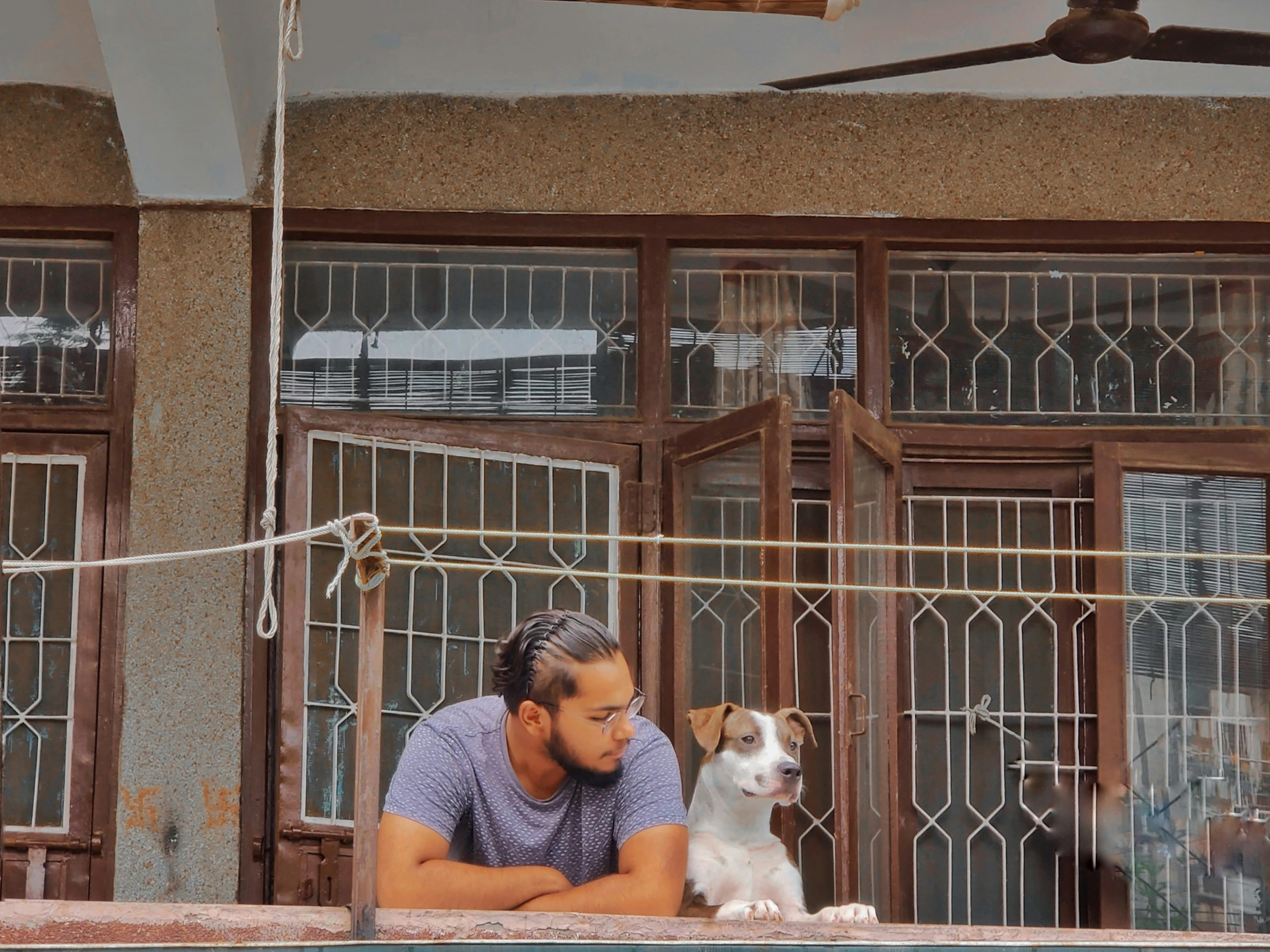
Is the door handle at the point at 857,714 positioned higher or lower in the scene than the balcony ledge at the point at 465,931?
higher

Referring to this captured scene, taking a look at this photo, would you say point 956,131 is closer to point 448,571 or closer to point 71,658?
point 448,571

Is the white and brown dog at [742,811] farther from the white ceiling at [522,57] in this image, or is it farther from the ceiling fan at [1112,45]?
the white ceiling at [522,57]

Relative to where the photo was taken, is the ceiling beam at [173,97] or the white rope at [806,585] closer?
the white rope at [806,585]

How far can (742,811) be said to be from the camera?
360cm

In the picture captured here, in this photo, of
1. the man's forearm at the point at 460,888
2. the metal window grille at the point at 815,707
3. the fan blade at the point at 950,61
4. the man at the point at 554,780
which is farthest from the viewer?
the metal window grille at the point at 815,707

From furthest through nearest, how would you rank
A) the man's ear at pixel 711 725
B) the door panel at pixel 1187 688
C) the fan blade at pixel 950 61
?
the door panel at pixel 1187 688
the fan blade at pixel 950 61
the man's ear at pixel 711 725

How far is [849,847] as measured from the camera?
4430mm

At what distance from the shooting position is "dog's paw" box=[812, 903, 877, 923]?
10.1 ft

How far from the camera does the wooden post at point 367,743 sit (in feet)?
9.08

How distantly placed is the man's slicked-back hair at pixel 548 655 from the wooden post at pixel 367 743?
64 centimetres

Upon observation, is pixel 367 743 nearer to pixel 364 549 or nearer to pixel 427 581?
pixel 364 549

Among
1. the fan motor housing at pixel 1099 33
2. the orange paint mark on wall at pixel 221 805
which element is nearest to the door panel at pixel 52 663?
the orange paint mark on wall at pixel 221 805

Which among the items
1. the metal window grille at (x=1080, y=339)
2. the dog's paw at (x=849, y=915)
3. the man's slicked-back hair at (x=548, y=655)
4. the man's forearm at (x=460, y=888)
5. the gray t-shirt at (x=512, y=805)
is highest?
the metal window grille at (x=1080, y=339)

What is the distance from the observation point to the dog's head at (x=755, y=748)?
350 cm
